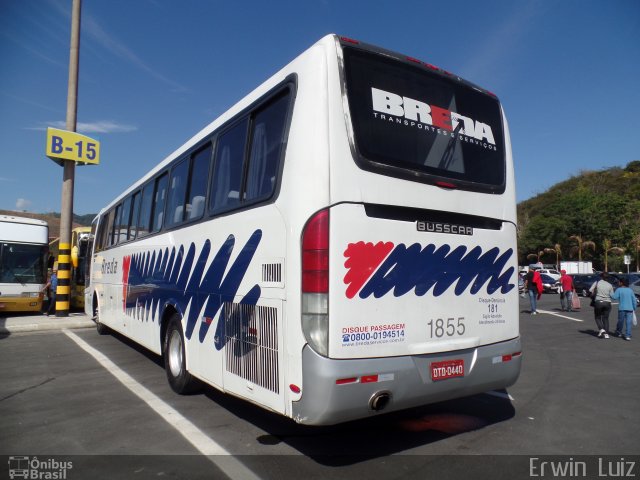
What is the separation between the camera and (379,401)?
13.1ft

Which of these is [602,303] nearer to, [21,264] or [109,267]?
[109,267]

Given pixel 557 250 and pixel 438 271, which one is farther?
pixel 557 250

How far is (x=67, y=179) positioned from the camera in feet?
53.9

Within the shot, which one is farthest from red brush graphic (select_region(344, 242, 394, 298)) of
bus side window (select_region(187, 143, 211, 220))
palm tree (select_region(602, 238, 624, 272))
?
palm tree (select_region(602, 238, 624, 272))

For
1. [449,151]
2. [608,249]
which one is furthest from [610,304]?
[608,249]

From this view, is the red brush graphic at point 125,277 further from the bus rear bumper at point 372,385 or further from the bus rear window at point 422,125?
the bus rear window at point 422,125

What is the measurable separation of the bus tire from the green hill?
5517 cm

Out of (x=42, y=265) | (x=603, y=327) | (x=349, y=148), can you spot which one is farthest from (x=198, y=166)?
(x=42, y=265)

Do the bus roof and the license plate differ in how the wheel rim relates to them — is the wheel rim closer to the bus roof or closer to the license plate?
the license plate

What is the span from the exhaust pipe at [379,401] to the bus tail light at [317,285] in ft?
2.06

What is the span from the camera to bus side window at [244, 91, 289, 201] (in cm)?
444

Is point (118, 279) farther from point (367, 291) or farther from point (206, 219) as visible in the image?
point (367, 291)

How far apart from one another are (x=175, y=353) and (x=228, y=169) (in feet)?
9.65

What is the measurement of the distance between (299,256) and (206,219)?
219cm
